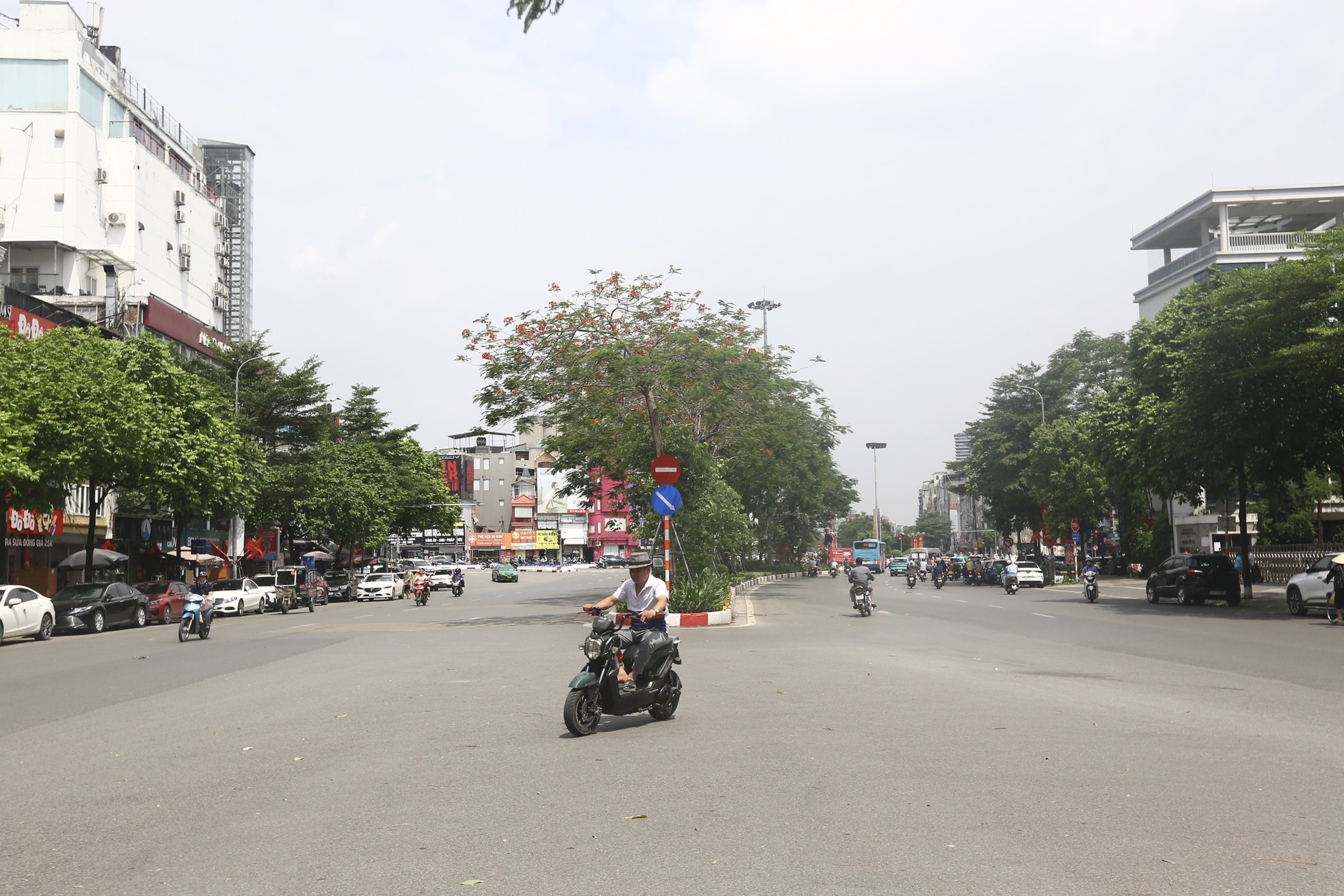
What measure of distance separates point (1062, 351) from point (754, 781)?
253 ft

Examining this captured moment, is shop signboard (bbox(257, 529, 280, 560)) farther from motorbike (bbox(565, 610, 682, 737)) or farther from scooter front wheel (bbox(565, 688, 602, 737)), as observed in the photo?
scooter front wheel (bbox(565, 688, 602, 737))

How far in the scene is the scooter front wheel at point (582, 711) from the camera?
9383mm

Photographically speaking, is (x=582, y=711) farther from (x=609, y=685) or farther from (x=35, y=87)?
(x=35, y=87)

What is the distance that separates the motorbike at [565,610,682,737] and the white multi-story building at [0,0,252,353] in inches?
2002

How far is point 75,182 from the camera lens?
60500 millimetres

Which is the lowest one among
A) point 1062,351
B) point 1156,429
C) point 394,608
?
point 394,608

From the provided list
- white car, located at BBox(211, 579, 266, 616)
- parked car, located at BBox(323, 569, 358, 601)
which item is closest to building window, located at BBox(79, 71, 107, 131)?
parked car, located at BBox(323, 569, 358, 601)

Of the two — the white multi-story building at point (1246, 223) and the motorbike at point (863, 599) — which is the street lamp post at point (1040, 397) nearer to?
the white multi-story building at point (1246, 223)

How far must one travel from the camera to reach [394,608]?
136 ft

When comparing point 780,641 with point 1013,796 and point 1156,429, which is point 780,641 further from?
point 1156,429

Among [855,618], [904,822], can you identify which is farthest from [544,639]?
[904,822]

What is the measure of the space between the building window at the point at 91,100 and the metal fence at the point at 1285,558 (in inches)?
2452

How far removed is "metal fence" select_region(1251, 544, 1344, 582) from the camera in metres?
44.5

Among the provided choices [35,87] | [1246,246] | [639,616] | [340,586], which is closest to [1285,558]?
[1246,246]
